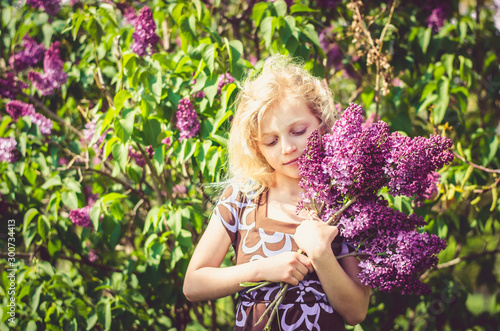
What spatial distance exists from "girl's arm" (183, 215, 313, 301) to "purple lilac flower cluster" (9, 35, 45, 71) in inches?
65.1

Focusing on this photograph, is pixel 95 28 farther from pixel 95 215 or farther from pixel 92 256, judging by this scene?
pixel 92 256

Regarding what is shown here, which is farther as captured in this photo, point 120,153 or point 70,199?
point 70,199

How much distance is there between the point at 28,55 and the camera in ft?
8.05

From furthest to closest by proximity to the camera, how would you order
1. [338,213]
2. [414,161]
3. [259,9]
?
1. [259,9]
2. [338,213]
3. [414,161]

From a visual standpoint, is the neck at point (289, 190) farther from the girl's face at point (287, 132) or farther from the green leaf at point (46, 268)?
the green leaf at point (46, 268)

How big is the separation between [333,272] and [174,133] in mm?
1015

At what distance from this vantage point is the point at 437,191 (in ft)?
6.63

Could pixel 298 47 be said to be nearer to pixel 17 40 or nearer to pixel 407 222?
pixel 407 222

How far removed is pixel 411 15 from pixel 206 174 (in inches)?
60.4

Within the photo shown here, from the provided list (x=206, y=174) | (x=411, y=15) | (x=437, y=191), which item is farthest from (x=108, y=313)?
(x=411, y=15)

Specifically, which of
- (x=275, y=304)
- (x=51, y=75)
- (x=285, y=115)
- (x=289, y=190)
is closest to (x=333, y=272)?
(x=275, y=304)

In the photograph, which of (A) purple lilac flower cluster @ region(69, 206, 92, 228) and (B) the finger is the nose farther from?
(A) purple lilac flower cluster @ region(69, 206, 92, 228)

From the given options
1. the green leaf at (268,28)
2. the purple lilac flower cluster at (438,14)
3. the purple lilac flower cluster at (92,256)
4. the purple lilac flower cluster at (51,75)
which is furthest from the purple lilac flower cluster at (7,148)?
the purple lilac flower cluster at (438,14)

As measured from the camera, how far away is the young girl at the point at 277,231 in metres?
1.22
